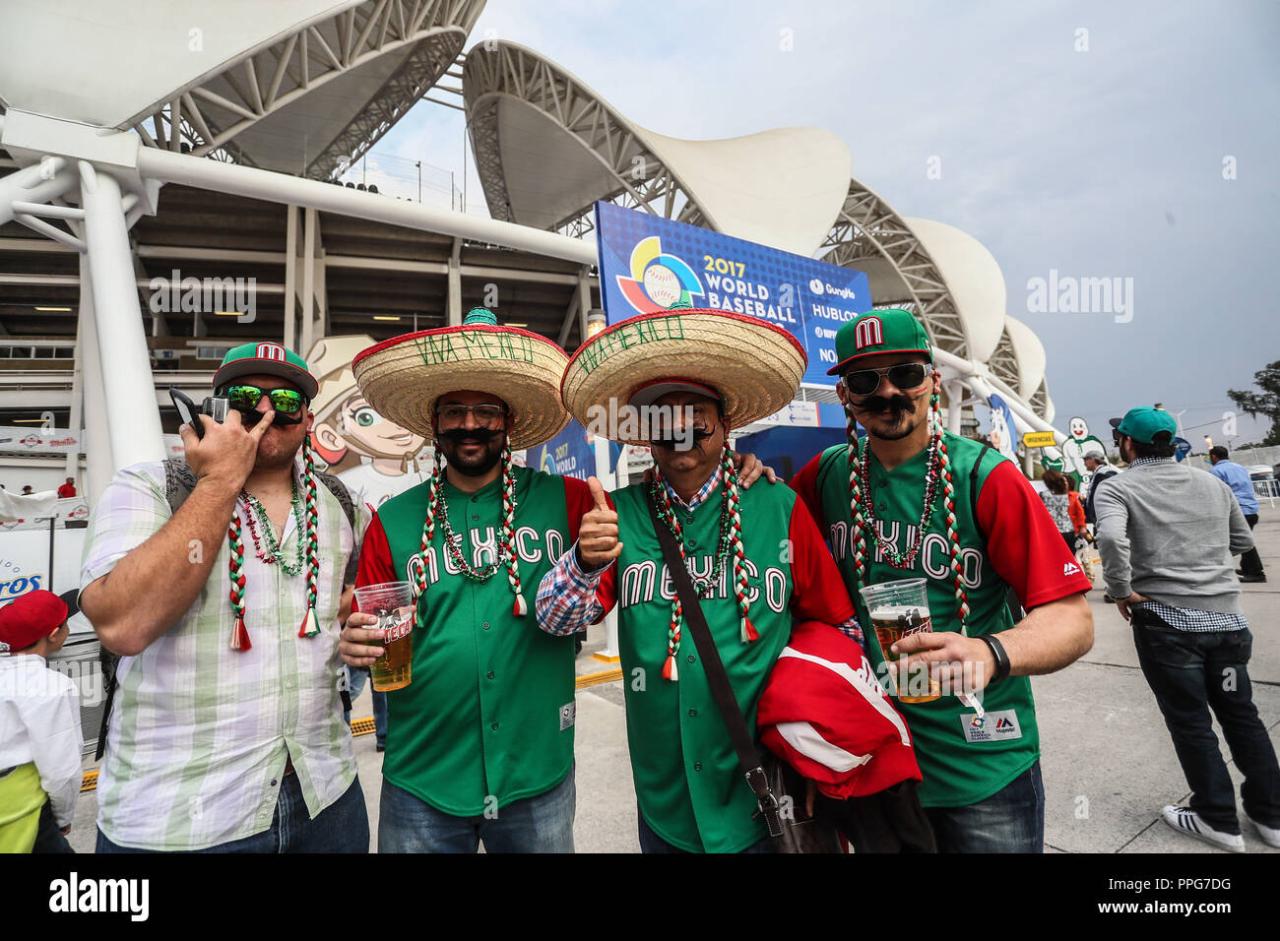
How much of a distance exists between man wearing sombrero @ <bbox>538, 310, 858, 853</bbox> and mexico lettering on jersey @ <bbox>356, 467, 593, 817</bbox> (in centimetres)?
20

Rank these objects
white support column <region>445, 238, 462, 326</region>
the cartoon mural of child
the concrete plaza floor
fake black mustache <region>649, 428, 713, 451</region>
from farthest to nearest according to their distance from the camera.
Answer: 1. white support column <region>445, 238, 462, 326</region>
2. the cartoon mural of child
3. the concrete plaza floor
4. fake black mustache <region>649, 428, 713, 451</region>

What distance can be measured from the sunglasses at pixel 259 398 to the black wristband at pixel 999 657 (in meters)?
2.15

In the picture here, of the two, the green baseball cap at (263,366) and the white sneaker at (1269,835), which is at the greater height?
the green baseball cap at (263,366)

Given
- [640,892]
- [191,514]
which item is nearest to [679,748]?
[640,892]

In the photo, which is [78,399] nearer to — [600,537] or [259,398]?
[259,398]

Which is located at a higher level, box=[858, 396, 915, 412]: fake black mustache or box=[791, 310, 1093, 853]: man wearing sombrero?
box=[858, 396, 915, 412]: fake black mustache

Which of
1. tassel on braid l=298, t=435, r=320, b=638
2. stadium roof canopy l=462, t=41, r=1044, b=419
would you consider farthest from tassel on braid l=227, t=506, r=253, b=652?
stadium roof canopy l=462, t=41, r=1044, b=419

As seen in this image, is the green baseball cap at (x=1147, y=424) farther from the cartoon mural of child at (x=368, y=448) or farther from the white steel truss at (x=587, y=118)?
the white steel truss at (x=587, y=118)

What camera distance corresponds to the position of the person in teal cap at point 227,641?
1560 mm

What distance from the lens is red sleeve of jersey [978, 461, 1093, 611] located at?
1.60 m

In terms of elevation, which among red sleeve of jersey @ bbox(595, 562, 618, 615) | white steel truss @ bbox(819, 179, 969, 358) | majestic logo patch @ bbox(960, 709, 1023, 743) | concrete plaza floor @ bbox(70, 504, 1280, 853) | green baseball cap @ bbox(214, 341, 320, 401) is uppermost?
white steel truss @ bbox(819, 179, 969, 358)

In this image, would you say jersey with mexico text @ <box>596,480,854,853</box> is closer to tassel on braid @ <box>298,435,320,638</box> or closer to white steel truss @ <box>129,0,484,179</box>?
tassel on braid @ <box>298,435,320,638</box>

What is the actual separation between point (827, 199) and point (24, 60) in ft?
84.3

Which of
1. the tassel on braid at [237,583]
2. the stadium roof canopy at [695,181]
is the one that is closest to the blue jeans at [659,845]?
the tassel on braid at [237,583]
